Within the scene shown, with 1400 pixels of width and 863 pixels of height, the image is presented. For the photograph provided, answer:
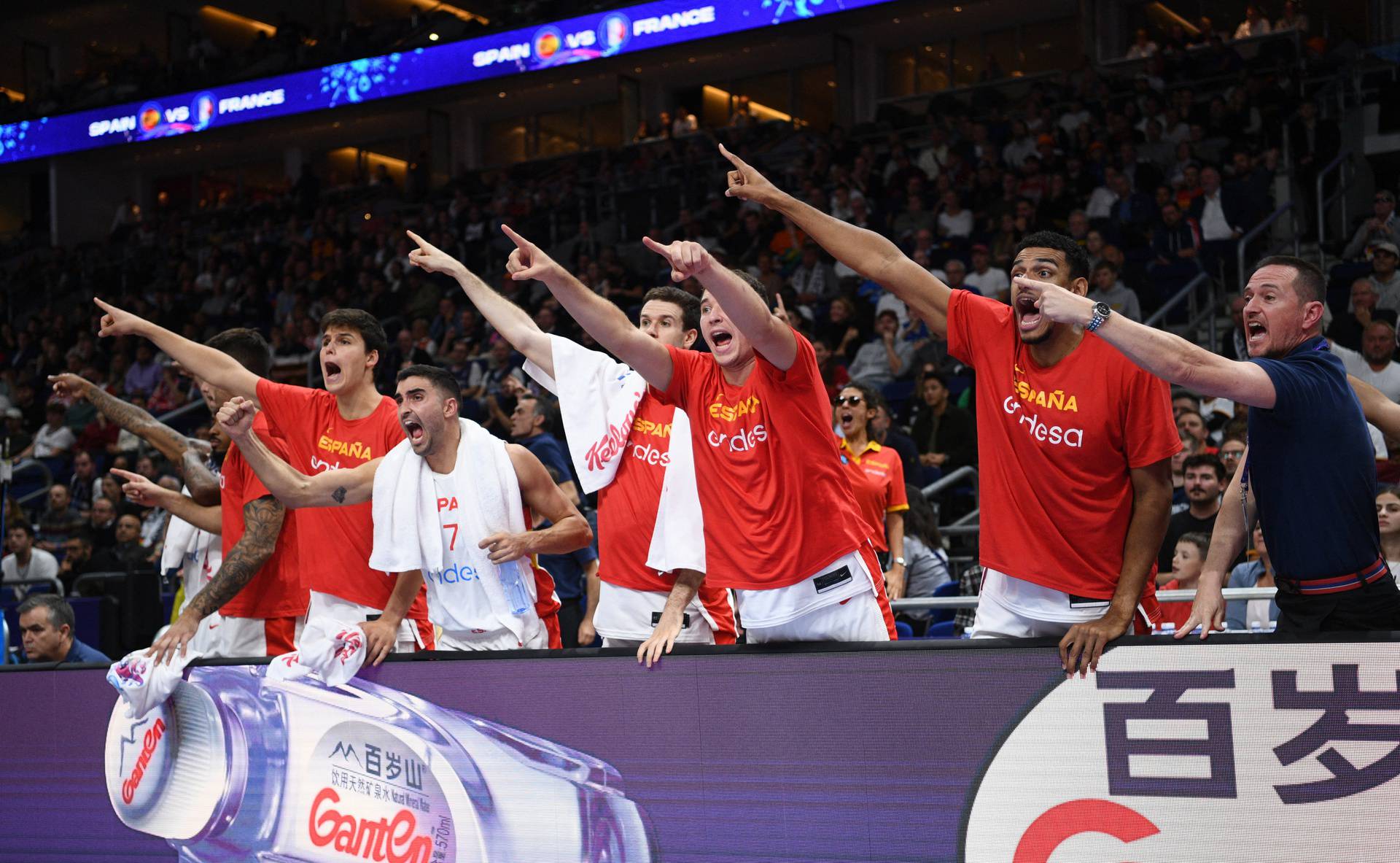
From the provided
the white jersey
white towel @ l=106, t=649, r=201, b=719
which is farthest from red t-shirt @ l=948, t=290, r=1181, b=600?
white towel @ l=106, t=649, r=201, b=719

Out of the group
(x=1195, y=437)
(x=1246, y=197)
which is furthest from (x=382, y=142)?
(x=1195, y=437)

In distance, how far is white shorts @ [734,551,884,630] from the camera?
3.91 metres

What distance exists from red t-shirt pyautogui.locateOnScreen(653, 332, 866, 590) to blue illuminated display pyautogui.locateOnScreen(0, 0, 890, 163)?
13.8 meters

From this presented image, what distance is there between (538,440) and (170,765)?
2825 millimetres

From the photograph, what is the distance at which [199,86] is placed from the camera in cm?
2280

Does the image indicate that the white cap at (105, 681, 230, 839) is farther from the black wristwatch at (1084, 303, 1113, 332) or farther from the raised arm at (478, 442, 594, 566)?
the black wristwatch at (1084, 303, 1113, 332)

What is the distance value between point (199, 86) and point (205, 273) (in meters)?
3.92

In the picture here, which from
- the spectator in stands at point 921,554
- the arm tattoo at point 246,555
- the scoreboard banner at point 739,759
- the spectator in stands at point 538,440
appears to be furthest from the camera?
the spectator in stands at point 921,554

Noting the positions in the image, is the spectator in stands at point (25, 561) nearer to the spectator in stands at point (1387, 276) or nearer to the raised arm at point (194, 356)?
the raised arm at point (194, 356)

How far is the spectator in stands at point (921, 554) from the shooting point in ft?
25.7

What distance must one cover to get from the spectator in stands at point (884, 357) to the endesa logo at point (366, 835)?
24.3ft

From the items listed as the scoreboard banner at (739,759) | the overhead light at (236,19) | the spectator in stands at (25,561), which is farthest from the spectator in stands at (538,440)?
the overhead light at (236,19)

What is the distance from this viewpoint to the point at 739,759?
12.6ft

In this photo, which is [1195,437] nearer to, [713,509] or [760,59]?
[713,509]
